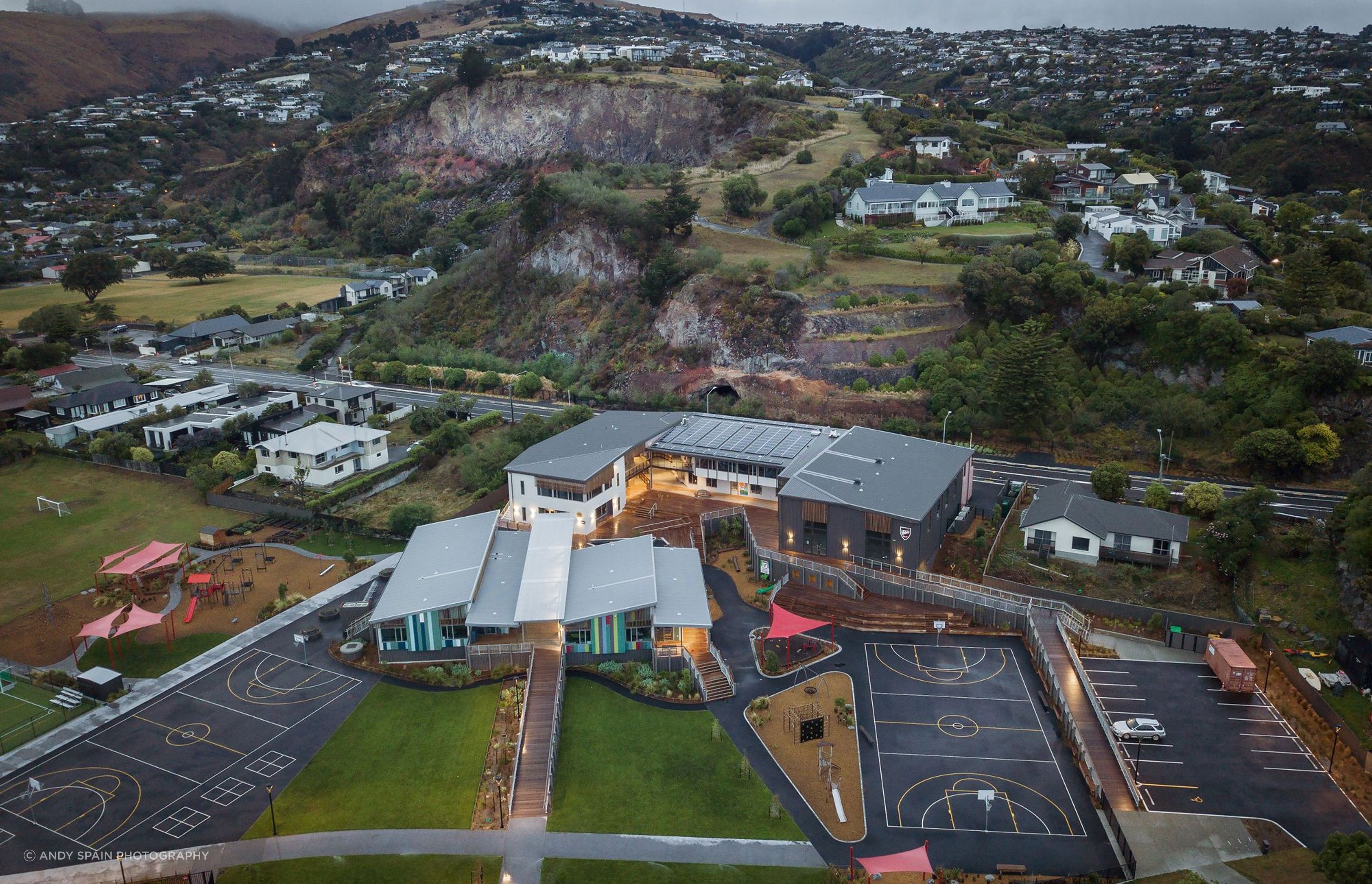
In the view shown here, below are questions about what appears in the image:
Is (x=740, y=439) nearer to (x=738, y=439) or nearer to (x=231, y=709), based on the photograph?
(x=738, y=439)

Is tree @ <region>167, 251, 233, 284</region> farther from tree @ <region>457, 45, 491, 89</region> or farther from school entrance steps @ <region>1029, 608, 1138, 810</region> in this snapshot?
school entrance steps @ <region>1029, 608, 1138, 810</region>

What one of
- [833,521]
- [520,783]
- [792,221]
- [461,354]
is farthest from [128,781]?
[792,221]

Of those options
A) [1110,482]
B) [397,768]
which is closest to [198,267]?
[397,768]

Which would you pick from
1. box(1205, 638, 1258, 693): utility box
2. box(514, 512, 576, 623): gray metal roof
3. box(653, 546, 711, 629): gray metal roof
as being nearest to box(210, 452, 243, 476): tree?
box(514, 512, 576, 623): gray metal roof

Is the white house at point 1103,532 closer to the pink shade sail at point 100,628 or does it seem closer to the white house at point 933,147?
the pink shade sail at point 100,628

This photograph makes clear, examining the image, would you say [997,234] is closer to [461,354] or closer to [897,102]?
[461,354]

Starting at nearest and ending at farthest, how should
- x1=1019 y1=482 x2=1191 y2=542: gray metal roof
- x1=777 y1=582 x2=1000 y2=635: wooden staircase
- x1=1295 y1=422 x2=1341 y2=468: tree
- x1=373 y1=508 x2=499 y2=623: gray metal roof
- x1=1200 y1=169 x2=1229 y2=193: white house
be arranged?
x1=373 y1=508 x2=499 y2=623: gray metal roof
x1=777 y1=582 x2=1000 y2=635: wooden staircase
x1=1019 y1=482 x2=1191 y2=542: gray metal roof
x1=1295 y1=422 x2=1341 y2=468: tree
x1=1200 y1=169 x2=1229 y2=193: white house
